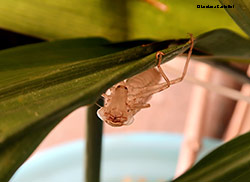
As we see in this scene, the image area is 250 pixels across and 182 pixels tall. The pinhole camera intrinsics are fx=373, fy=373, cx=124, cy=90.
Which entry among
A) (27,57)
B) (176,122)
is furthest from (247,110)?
(176,122)

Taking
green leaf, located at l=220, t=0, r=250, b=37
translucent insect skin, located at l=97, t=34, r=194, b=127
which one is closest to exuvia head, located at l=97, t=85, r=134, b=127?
translucent insect skin, located at l=97, t=34, r=194, b=127

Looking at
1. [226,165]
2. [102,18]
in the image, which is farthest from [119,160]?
[226,165]


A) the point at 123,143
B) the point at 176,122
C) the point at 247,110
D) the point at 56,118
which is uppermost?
the point at 176,122

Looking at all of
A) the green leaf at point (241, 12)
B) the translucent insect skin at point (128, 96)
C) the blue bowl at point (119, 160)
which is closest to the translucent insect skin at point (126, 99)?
the translucent insect skin at point (128, 96)

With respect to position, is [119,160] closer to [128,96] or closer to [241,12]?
[128,96]

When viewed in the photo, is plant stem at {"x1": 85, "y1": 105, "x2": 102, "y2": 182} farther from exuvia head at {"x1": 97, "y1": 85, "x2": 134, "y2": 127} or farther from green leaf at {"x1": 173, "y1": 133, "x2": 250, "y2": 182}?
green leaf at {"x1": 173, "y1": 133, "x2": 250, "y2": 182}

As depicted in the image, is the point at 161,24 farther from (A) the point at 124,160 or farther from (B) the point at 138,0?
(A) the point at 124,160
